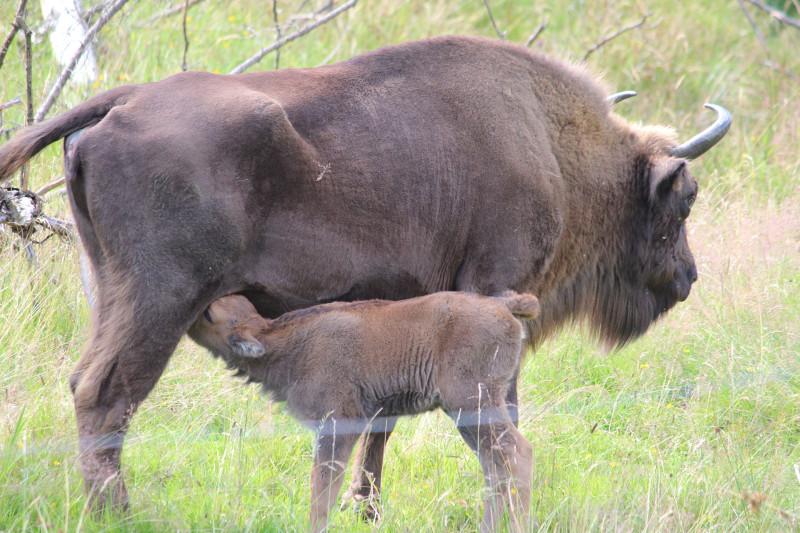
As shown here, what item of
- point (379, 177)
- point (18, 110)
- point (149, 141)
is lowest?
point (18, 110)

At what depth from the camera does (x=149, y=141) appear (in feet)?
10.5

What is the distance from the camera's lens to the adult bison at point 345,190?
324 centimetres

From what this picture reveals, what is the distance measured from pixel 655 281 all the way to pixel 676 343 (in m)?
1.15

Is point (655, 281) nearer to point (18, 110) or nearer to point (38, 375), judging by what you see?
point (38, 375)

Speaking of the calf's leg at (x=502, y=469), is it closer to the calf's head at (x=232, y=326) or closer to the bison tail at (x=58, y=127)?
the calf's head at (x=232, y=326)

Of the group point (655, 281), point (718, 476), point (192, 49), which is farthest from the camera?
point (192, 49)

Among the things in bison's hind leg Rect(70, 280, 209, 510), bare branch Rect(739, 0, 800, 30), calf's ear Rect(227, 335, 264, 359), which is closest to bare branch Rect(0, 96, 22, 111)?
bison's hind leg Rect(70, 280, 209, 510)

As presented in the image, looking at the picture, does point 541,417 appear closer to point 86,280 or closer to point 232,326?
point 232,326

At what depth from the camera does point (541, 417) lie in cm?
466

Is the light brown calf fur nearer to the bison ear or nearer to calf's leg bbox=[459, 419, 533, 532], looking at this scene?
calf's leg bbox=[459, 419, 533, 532]

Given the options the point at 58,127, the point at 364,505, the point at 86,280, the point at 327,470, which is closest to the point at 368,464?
the point at 364,505

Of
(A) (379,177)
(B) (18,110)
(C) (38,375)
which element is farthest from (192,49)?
(A) (379,177)

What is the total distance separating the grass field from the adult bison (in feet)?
1.26

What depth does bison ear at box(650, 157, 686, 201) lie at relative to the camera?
14.2ft
